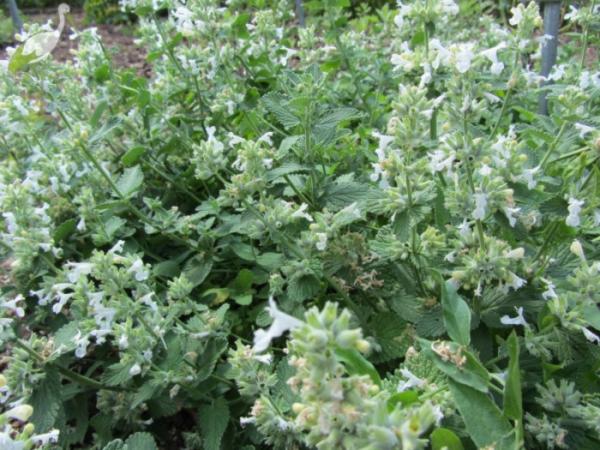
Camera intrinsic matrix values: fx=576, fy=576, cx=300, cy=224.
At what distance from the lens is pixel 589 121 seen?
1862 millimetres

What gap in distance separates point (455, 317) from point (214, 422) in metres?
0.96

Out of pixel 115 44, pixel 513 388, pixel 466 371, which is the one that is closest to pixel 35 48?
pixel 466 371

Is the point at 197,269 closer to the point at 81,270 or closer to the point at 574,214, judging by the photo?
the point at 81,270

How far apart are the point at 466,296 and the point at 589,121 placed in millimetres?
693

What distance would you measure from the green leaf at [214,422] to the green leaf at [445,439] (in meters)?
0.90

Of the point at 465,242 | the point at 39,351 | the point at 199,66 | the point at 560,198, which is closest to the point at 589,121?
the point at 560,198

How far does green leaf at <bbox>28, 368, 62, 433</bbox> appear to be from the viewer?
1.86m

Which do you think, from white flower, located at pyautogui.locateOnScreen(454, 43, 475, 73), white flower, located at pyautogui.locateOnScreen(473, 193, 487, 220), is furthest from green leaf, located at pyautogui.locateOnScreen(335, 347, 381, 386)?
white flower, located at pyautogui.locateOnScreen(454, 43, 475, 73)

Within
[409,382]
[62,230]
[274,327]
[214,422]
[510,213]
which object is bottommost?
[214,422]

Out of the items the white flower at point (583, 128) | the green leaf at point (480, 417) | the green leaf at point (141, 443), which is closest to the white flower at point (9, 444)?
the green leaf at point (141, 443)

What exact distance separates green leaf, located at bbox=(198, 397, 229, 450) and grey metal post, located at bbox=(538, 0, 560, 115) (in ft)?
6.20

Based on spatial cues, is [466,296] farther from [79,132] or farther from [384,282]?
[79,132]

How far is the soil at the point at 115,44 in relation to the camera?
6977 mm

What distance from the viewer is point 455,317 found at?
1.35 m
